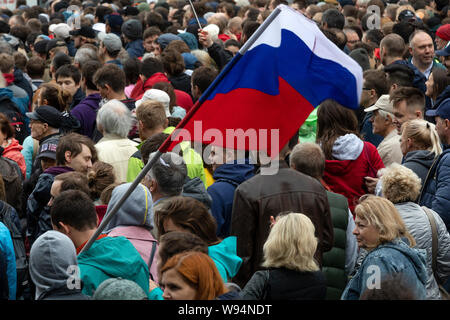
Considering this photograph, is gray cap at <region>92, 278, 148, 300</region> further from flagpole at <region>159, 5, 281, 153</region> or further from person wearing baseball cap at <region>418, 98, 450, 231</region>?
person wearing baseball cap at <region>418, 98, 450, 231</region>

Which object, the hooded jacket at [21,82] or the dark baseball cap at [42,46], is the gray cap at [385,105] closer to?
the hooded jacket at [21,82]

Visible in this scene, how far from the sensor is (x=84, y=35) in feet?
40.2

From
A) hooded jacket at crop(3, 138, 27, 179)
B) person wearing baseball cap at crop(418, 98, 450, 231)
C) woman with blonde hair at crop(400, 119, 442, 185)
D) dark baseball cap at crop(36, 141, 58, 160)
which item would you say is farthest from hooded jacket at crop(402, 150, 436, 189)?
hooded jacket at crop(3, 138, 27, 179)

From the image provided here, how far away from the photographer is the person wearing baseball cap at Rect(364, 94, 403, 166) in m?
6.82

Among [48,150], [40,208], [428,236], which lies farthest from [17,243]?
[428,236]

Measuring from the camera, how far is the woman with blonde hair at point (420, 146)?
6000 millimetres

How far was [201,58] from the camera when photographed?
10.9 m

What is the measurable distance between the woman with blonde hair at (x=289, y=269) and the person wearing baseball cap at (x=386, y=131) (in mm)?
2690

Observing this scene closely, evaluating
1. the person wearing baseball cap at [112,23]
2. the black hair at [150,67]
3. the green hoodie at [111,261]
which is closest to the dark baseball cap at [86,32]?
the person wearing baseball cap at [112,23]

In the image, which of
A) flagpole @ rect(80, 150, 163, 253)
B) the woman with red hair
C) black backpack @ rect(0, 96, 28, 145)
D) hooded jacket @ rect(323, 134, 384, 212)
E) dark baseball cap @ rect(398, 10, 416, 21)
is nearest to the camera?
the woman with red hair

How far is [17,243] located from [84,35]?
7.19m

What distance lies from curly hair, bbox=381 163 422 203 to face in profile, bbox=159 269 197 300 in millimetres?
2163

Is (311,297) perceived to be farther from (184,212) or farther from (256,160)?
(256,160)

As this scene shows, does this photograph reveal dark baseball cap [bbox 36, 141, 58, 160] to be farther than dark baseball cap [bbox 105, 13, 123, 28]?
No
